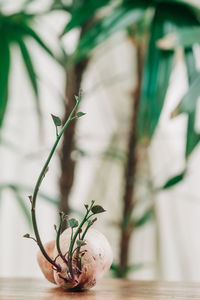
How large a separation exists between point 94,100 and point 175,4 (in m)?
0.77

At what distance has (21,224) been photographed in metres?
1.78

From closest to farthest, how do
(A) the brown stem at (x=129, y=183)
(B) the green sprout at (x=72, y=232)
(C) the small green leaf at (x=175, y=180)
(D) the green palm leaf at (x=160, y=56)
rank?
(B) the green sprout at (x=72, y=232), (D) the green palm leaf at (x=160, y=56), (C) the small green leaf at (x=175, y=180), (A) the brown stem at (x=129, y=183)

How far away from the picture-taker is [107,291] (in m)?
0.55

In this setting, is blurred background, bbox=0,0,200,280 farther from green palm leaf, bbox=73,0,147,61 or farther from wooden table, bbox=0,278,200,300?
wooden table, bbox=0,278,200,300

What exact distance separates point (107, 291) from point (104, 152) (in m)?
0.95

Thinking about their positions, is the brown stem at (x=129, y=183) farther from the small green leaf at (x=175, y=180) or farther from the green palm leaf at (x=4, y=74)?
the green palm leaf at (x=4, y=74)

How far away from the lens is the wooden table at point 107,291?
50 cm

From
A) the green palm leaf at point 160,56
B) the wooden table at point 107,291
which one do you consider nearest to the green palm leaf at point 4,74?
the green palm leaf at point 160,56

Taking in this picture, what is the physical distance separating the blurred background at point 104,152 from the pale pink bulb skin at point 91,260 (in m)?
0.64

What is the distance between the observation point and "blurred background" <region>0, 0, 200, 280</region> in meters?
1.32

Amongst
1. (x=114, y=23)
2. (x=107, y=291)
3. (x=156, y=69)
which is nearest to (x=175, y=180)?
(x=156, y=69)

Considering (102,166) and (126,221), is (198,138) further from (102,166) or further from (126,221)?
(102,166)

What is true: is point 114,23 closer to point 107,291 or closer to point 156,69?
point 156,69

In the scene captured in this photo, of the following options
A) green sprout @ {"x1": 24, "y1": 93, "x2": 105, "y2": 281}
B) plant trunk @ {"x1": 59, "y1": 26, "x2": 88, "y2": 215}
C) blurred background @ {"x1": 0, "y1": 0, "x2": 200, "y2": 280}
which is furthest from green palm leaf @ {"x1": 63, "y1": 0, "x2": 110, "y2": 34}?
green sprout @ {"x1": 24, "y1": 93, "x2": 105, "y2": 281}
